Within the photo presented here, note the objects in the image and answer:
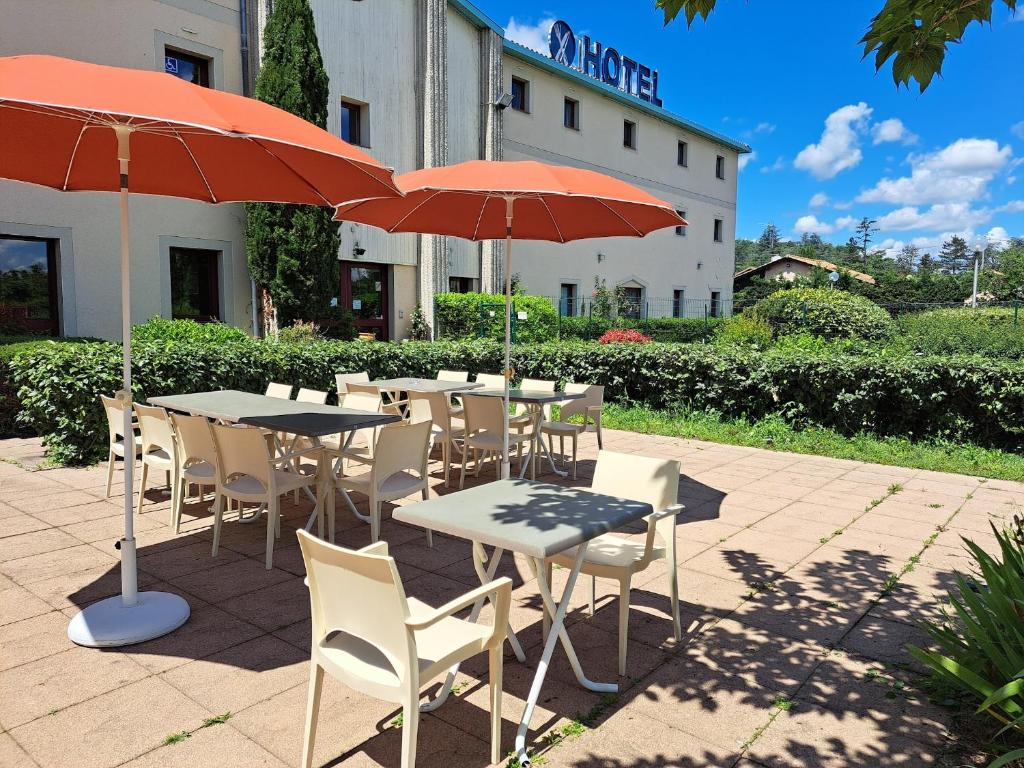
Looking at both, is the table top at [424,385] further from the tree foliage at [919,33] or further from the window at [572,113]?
the window at [572,113]

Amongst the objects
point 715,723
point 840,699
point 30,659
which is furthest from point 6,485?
point 840,699

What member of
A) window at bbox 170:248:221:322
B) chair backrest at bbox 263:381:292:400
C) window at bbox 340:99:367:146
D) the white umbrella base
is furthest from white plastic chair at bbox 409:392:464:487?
window at bbox 340:99:367:146

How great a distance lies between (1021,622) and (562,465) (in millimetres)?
5068

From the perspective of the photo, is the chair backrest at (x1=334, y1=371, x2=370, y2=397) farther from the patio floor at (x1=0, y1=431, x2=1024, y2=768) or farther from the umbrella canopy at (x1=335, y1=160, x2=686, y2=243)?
the umbrella canopy at (x1=335, y1=160, x2=686, y2=243)

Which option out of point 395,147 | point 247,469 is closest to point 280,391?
point 247,469

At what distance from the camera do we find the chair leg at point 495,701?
251cm

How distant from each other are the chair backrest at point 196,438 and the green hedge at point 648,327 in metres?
14.4

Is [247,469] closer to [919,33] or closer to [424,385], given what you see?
[424,385]

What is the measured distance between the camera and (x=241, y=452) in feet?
14.4

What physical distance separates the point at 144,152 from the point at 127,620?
2644 mm

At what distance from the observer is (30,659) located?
3.17 meters

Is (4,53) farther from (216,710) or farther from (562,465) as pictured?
(216,710)

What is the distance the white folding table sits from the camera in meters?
2.66

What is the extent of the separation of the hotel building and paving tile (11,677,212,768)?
10429 mm
